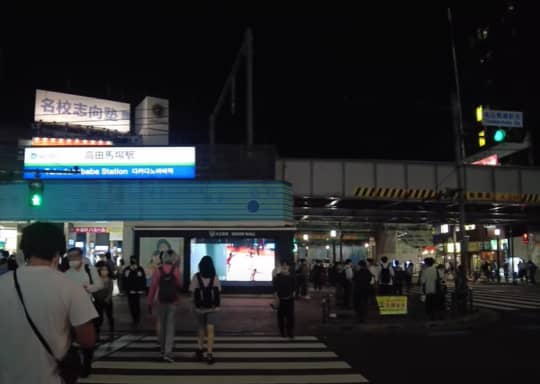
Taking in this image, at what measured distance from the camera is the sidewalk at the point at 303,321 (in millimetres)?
14977

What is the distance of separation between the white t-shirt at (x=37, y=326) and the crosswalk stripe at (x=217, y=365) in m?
6.40

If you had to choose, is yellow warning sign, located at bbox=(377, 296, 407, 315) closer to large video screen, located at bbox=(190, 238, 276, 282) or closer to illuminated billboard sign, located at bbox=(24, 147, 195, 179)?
large video screen, located at bbox=(190, 238, 276, 282)

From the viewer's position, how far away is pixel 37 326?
134 inches

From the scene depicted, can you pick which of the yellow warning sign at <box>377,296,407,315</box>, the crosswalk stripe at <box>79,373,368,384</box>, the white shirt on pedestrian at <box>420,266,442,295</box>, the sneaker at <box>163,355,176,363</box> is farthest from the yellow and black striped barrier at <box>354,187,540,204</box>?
the crosswalk stripe at <box>79,373,368,384</box>

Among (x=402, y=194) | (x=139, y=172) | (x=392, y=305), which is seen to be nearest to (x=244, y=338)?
(x=392, y=305)

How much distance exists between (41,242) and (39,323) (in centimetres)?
53

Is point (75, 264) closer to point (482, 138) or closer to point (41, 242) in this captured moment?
point (41, 242)

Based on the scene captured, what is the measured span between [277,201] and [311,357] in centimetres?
1448

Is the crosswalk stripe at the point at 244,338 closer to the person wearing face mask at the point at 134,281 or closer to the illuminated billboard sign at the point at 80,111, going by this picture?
the person wearing face mask at the point at 134,281

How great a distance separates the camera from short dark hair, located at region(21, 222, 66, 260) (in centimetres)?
364

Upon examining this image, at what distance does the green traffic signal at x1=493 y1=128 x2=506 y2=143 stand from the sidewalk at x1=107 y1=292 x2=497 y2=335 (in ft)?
17.2

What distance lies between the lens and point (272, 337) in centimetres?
1360

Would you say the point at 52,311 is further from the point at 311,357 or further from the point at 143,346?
the point at 143,346

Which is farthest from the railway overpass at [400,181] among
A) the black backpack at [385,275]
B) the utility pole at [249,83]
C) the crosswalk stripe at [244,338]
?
the crosswalk stripe at [244,338]
